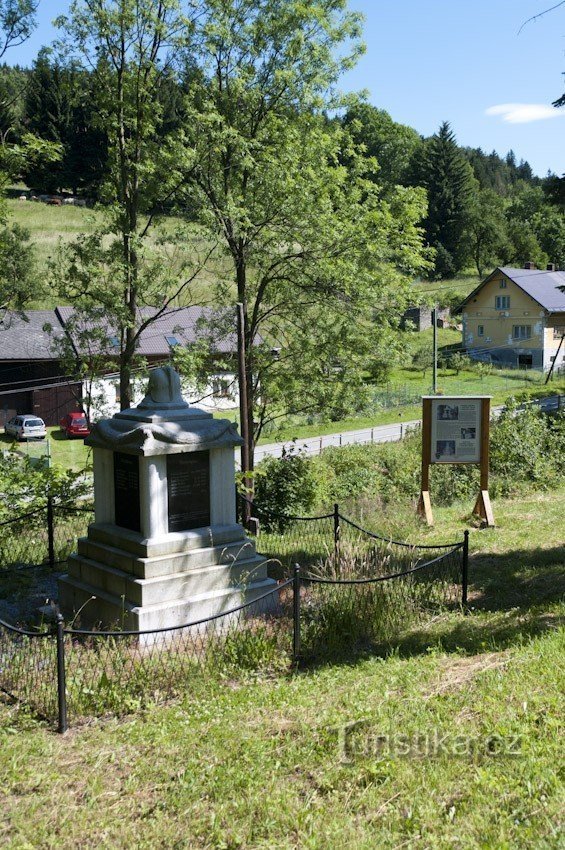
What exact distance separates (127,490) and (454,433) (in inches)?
290

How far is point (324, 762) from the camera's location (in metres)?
4.87

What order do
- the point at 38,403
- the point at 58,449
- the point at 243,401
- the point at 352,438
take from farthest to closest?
the point at 38,403
the point at 352,438
the point at 58,449
the point at 243,401

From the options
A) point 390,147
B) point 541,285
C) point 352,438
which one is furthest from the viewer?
point 390,147

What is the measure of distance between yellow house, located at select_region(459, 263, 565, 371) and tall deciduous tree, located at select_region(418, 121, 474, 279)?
2671cm

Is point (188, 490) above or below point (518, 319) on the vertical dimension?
below

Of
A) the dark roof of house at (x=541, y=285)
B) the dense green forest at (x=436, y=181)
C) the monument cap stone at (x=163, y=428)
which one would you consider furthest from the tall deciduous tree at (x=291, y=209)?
the dense green forest at (x=436, y=181)

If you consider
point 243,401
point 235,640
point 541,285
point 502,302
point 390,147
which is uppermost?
point 390,147

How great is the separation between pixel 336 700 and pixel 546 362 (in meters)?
51.7

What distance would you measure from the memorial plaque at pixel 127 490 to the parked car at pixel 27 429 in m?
25.2

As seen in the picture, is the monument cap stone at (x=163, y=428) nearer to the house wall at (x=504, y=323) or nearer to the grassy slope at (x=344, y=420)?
the grassy slope at (x=344, y=420)

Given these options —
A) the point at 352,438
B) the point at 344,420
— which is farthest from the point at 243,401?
the point at 352,438

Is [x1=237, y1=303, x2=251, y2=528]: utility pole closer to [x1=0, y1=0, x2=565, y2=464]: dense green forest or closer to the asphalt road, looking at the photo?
[x1=0, y1=0, x2=565, y2=464]: dense green forest

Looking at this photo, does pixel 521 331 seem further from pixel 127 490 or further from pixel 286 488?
pixel 127 490

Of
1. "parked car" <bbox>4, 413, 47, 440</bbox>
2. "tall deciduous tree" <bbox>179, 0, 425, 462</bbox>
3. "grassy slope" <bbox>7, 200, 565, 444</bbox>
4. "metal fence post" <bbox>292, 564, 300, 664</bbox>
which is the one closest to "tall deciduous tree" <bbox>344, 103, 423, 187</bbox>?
"grassy slope" <bbox>7, 200, 565, 444</bbox>
